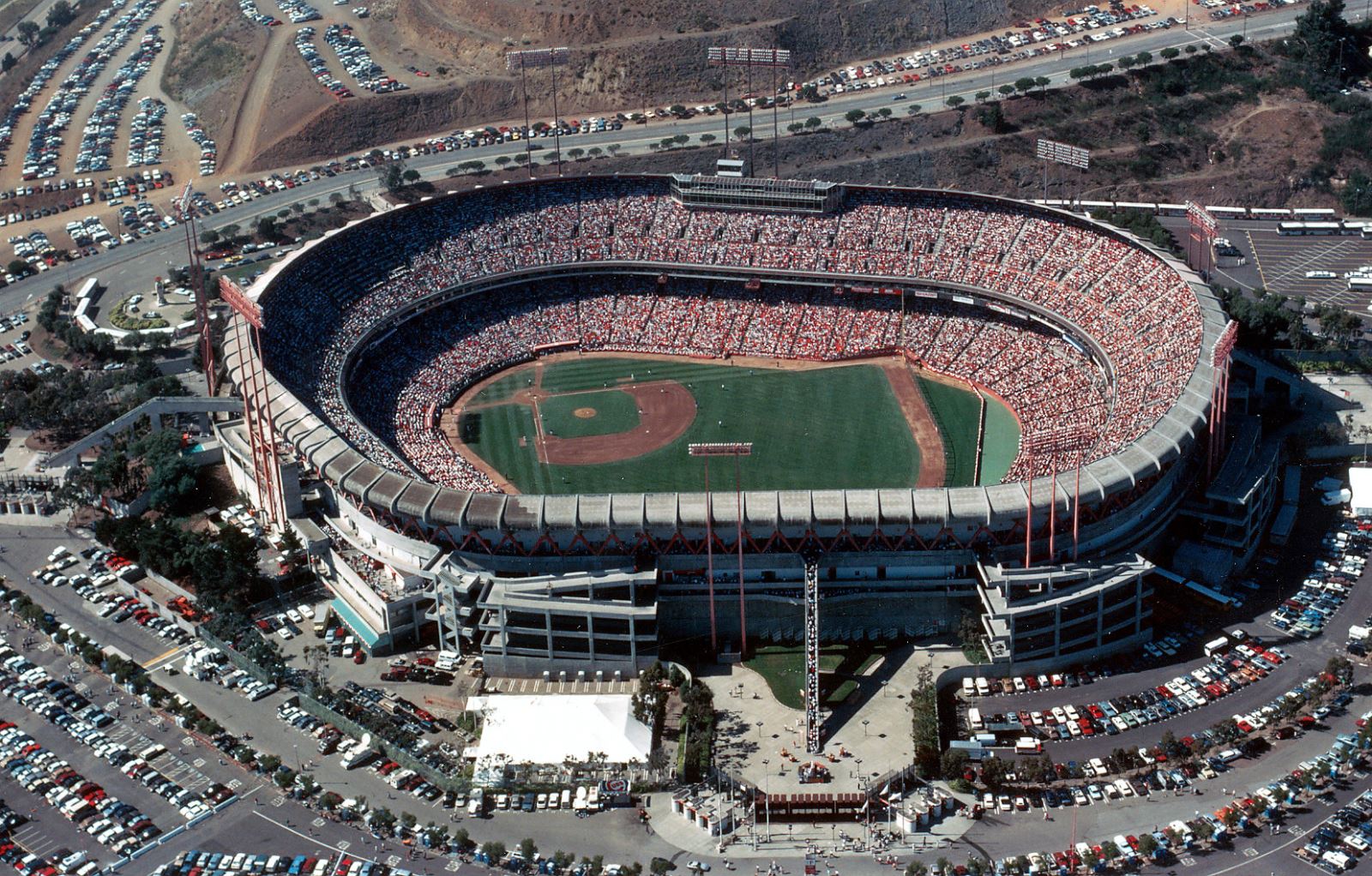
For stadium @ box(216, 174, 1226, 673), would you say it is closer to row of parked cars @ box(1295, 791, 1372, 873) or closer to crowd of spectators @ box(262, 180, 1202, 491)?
crowd of spectators @ box(262, 180, 1202, 491)

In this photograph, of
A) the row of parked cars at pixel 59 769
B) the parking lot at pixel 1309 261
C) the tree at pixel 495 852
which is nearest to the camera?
the tree at pixel 495 852

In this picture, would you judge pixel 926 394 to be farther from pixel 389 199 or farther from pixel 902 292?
pixel 389 199

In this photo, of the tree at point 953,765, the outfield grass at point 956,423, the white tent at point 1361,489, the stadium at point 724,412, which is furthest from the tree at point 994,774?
the white tent at point 1361,489

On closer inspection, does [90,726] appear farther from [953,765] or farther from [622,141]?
[622,141]

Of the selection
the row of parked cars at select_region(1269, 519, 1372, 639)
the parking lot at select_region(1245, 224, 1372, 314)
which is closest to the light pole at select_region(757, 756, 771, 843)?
the row of parked cars at select_region(1269, 519, 1372, 639)

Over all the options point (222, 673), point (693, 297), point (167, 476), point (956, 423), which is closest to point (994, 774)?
point (956, 423)

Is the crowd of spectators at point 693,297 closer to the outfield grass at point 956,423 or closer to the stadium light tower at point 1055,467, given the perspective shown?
the outfield grass at point 956,423
